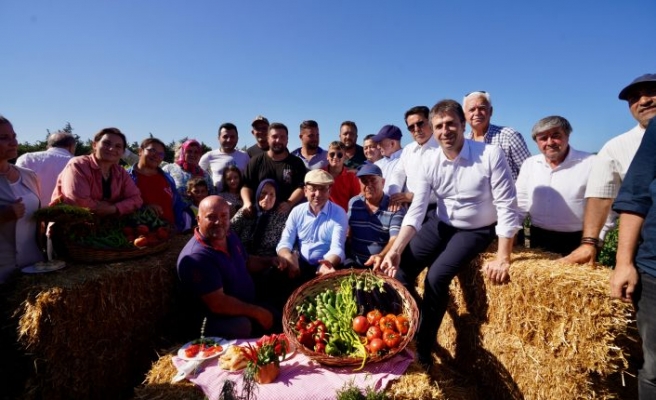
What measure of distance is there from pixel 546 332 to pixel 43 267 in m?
5.28

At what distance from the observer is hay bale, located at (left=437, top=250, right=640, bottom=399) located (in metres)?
2.87

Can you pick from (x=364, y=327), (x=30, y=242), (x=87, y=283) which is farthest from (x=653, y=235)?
(x=30, y=242)

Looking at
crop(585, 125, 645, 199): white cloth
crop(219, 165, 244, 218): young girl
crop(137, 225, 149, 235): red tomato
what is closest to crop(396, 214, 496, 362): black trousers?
crop(585, 125, 645, 199): white cloth

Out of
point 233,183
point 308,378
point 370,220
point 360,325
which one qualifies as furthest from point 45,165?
point 360,325

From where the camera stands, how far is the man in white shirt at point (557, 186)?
3.92m

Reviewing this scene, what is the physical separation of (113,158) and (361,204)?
3390 millimetres

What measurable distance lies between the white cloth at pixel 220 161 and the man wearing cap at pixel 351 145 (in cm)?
226

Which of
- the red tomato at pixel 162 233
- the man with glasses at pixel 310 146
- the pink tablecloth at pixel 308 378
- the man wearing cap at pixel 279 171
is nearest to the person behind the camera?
the pink tablecloth at pixel 308 378

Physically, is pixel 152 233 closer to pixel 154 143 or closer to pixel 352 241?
pixel 154 143

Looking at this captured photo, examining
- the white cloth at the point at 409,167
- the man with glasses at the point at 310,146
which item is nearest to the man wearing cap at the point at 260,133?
the man with glasses at the point at 310,146

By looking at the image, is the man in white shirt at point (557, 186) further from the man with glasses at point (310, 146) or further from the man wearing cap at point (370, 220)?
the man with glasses at point (310, 146)

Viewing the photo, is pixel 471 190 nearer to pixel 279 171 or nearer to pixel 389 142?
pixel 389 142

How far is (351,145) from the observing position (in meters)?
7.84

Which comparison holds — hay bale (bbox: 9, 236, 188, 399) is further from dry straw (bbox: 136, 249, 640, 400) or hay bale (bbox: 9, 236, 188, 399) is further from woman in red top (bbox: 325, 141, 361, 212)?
woman in red top (bbox: 325, 141, 361, 212)
